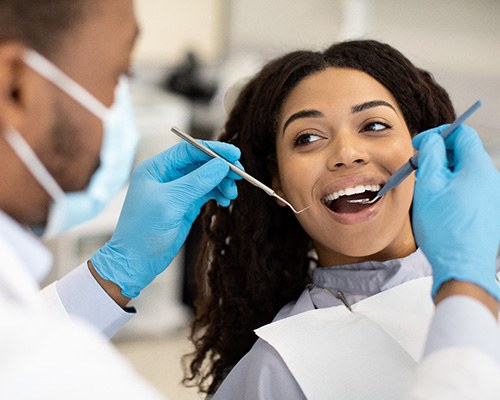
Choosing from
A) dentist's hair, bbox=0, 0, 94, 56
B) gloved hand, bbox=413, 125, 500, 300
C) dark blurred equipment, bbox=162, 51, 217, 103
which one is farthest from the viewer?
dark blurred equipment, bbox=162, 51, 217, 103

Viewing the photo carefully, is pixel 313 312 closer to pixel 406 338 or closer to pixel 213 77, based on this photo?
pixel 406 338

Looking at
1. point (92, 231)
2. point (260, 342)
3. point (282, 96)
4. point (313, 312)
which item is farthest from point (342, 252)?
point (92, 231)

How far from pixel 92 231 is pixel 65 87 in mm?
2290

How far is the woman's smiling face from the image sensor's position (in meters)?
1.50

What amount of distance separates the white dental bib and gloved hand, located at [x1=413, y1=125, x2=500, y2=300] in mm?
279

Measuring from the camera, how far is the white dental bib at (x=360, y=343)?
54.4 inches

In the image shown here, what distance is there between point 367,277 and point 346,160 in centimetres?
25

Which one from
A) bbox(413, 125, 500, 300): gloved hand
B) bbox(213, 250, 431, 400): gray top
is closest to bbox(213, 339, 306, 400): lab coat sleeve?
bbox(213, 250, 431, 400): gray top

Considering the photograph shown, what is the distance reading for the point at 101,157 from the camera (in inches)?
42.1

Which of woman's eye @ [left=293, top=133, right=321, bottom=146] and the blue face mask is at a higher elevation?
the blue face mask

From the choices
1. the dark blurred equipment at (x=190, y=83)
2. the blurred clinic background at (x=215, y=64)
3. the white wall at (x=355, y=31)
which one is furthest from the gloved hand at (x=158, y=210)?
the dark blurred equipment at (x=190, y=83)

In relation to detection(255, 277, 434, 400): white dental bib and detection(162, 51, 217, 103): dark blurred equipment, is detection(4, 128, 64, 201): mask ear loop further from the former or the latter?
detection(162, 51, 217, 103): dark blurred equipment

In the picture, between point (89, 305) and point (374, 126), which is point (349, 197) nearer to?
point (374, 126)

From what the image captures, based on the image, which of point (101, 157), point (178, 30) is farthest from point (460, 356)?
point (178, 30)
